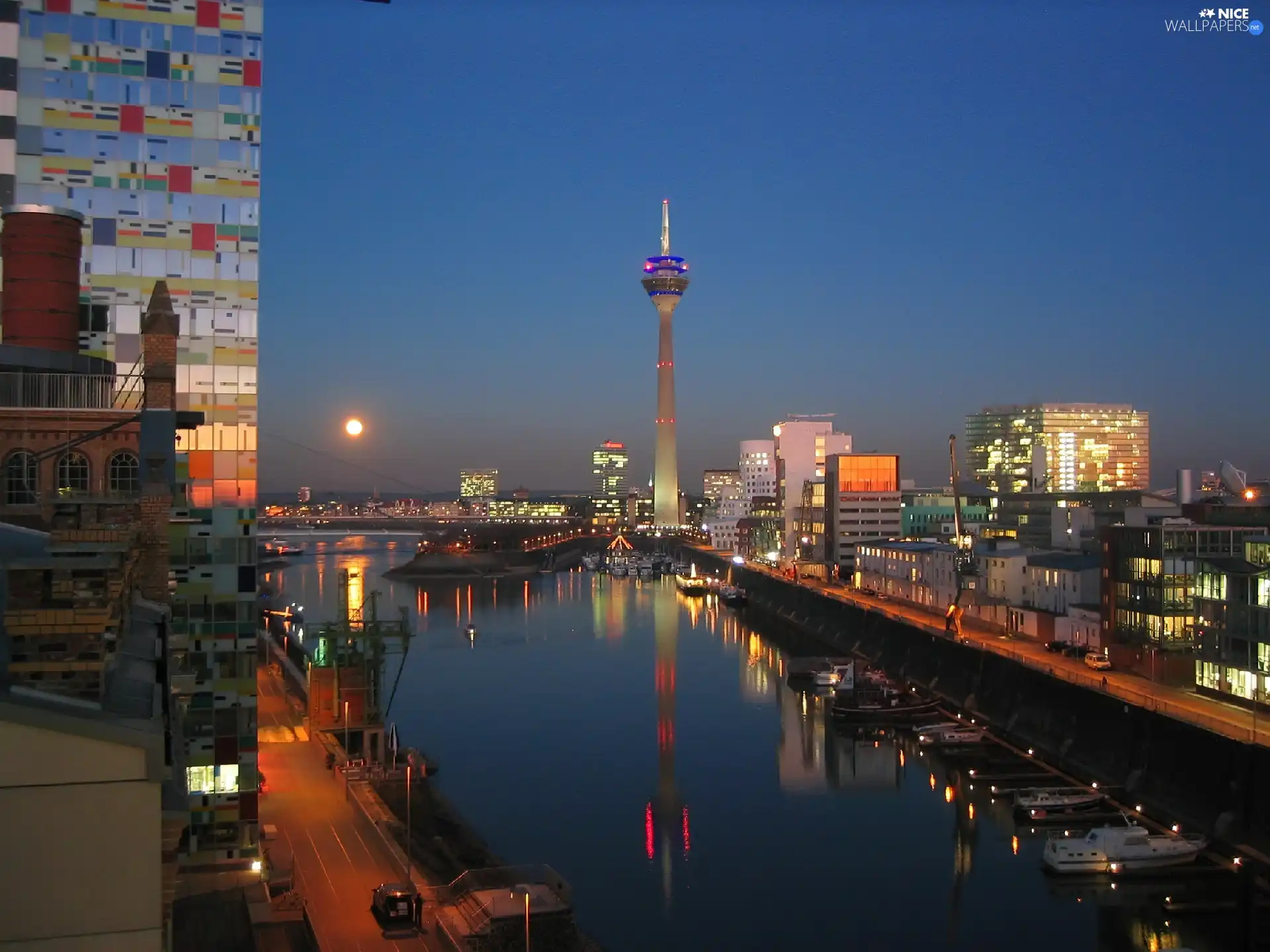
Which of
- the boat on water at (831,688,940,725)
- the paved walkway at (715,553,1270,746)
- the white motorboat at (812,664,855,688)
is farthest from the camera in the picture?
the white motorboat at (812,664,855,688)

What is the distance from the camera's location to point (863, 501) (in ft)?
128

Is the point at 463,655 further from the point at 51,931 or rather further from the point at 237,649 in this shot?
the point at 51,931

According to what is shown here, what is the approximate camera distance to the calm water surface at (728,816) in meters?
10.1

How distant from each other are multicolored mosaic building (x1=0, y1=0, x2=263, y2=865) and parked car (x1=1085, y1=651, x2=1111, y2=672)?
40.2 ft

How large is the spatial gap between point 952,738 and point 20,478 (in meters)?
13.0

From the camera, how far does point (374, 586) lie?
46.8m

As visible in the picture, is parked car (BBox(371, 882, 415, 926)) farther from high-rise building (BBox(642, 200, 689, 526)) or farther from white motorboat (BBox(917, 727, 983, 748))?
high-rise building (BBox(642, 200, 689, 526))

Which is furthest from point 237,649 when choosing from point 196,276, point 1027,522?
point 1027,522

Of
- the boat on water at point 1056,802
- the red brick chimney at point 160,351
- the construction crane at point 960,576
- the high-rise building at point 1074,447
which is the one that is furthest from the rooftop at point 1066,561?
the high-rise building at point 1074,447

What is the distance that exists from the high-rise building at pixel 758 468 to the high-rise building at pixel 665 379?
5874mm

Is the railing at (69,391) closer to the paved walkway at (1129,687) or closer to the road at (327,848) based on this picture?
the road at (327,848)

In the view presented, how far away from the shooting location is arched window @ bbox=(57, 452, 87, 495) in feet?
21.9

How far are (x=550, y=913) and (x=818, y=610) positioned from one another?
74.1ft

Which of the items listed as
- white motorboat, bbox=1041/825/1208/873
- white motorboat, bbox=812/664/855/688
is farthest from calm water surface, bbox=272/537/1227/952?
white motorboat, bbox=812/664/855/688
